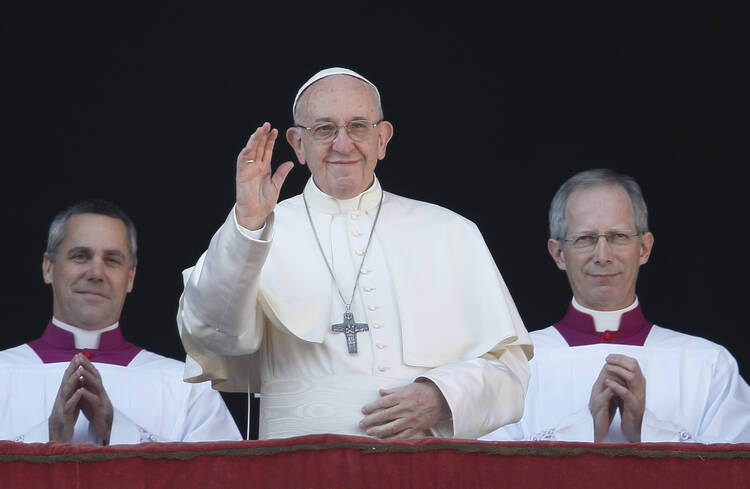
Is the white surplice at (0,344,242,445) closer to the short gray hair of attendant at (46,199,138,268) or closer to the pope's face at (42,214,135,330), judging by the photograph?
the pope's face at (42,214,135,330)

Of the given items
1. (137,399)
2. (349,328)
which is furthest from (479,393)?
(137,399)

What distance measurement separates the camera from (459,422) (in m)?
4.04

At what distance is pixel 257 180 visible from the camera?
394 centimetres

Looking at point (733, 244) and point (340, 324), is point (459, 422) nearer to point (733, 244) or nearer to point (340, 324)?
point (340, 324)

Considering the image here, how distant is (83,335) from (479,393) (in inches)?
98.2

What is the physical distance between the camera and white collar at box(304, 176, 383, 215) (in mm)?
4609

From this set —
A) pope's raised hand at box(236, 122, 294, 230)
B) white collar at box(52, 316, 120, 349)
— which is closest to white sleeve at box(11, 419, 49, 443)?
white collar at box(52, 316, 120, 349)

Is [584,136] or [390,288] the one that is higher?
[584,136]

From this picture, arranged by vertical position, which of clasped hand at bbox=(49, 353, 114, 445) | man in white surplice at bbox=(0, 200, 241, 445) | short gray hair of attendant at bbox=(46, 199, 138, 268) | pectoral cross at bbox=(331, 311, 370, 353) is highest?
short gray hair of attendant at bbox=(46, 199, 138, 268)

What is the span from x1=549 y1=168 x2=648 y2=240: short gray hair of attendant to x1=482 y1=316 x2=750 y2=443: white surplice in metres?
0.47

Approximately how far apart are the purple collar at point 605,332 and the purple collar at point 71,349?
69.2 inches

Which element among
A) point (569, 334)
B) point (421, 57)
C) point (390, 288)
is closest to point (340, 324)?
point (390, 288)

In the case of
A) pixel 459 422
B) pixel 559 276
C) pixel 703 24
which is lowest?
pixel 459 422

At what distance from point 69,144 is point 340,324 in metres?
3.09
